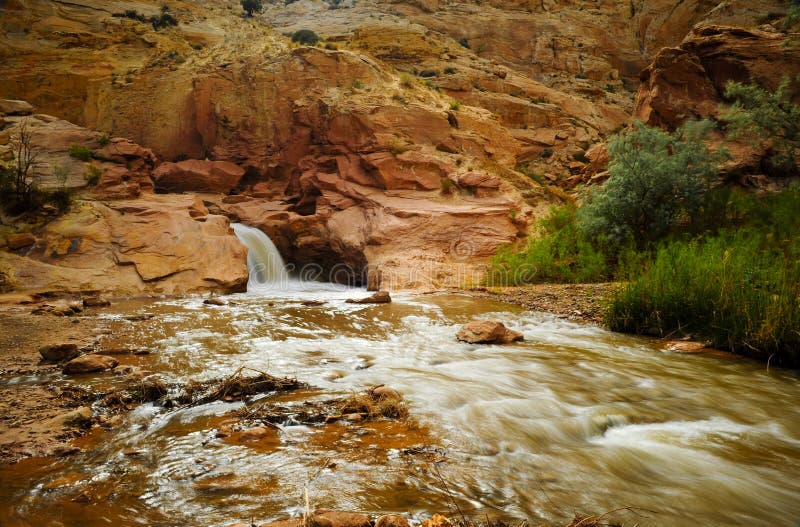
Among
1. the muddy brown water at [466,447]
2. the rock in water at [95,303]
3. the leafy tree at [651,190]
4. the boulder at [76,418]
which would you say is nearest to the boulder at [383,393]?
the muddy brown water at [466,447]

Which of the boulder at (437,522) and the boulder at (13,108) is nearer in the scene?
the boulder at (437,522)

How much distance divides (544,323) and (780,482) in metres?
4.78

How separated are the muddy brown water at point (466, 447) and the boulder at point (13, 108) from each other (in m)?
15.2

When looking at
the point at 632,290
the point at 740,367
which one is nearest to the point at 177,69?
the point at 632,290

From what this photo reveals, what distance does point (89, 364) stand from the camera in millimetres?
4227

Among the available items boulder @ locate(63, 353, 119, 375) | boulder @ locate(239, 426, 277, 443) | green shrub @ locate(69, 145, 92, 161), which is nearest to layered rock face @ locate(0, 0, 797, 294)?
green shrub @ locate(69, 145, 92, 161)

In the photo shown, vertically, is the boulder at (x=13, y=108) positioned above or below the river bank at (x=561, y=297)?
above

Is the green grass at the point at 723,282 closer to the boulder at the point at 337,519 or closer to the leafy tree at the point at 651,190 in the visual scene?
the leafy tree at the point at 651,190

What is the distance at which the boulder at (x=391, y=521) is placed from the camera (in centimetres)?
178

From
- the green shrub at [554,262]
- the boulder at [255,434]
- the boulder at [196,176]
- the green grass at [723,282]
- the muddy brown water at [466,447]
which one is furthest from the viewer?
the boulder at [196,176]

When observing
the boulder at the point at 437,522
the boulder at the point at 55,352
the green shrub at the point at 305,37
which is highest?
the green shrub at the point at 305,37

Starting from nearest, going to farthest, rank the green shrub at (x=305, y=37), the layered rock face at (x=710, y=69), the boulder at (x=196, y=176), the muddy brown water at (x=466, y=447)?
the muddy brown water at (x=466, y=447) < the layered rock face at (x=710, y=69) < the boulder at (x=196, y=176) < the green shrub at (x=305, y=37)

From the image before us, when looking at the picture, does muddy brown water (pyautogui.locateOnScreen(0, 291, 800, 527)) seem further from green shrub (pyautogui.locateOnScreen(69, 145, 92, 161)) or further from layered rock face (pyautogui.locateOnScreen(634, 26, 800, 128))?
layered rock face (pyautogui.locateOnScreen(634, 26, 800, 128))

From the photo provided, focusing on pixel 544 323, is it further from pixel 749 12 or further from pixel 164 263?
pixel 749 12
